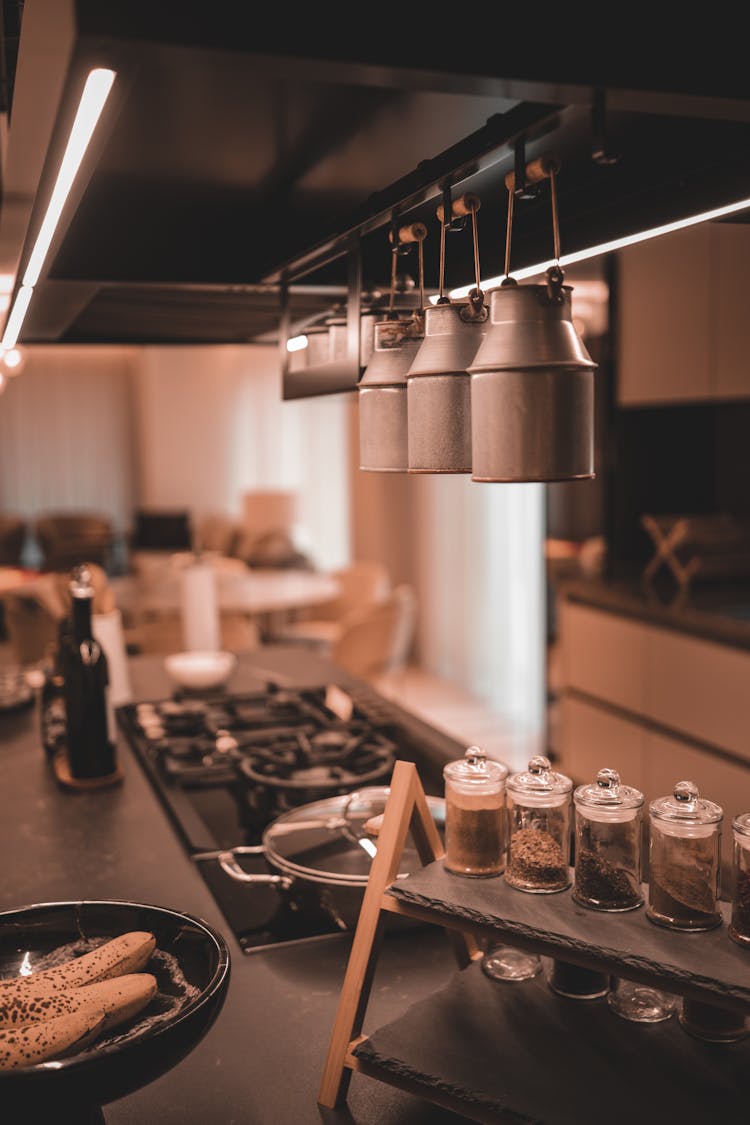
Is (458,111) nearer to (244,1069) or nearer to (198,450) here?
(244,1069)

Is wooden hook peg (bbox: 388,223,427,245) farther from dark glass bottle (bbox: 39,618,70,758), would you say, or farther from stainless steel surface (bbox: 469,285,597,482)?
dark glass bottle (bbox: 39,618,70,758)

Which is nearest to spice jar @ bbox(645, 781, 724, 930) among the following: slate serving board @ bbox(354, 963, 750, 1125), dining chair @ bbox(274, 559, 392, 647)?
slate serving board @ bbox(354, 963, 750, 1125)

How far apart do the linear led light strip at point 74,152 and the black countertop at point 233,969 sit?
888 millimetres

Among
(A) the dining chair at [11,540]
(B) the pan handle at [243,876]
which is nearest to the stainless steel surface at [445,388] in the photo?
(B) the pan handle at [243,876]

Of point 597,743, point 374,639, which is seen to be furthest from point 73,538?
point 597,743

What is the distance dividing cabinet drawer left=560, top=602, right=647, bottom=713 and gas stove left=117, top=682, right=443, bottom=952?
55.6 inches

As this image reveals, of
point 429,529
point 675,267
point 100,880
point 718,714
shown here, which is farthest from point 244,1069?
point 429,529

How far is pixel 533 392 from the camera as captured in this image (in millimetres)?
791

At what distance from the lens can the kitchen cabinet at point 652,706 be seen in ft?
10.6

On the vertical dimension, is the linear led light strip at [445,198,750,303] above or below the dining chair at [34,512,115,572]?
above

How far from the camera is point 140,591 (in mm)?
5996

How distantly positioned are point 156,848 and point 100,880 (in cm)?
14

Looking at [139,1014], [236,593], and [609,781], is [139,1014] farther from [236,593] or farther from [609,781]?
[236,593]

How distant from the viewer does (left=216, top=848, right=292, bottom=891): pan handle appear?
1.41 m
